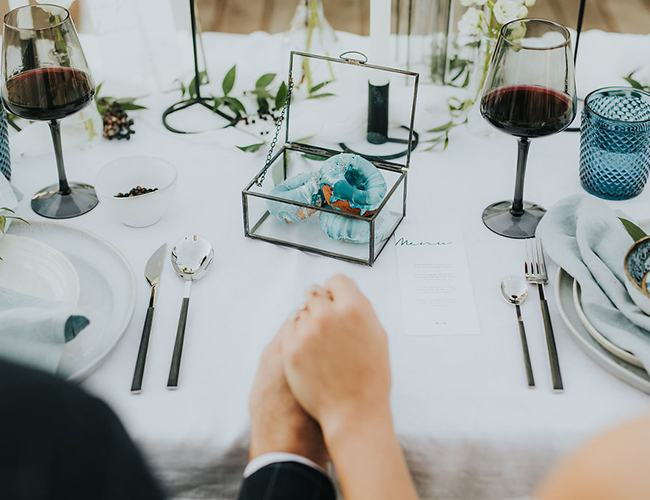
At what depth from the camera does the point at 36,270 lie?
2.88 feet

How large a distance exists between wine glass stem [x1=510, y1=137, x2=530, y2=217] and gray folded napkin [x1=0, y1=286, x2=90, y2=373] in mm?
617

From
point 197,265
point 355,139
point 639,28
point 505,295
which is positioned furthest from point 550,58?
point 639,28

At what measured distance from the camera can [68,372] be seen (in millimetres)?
761

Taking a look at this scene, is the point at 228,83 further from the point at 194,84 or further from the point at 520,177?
the point at 520,177

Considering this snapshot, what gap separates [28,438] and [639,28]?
73.9 inches

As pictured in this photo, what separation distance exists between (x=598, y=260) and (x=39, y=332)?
0.65m

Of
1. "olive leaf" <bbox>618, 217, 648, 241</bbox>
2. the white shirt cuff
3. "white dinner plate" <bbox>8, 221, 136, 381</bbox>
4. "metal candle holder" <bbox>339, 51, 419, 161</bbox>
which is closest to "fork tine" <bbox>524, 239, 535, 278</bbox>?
"olive leaf" <bbox>618, 217, 648, 241</bbox>

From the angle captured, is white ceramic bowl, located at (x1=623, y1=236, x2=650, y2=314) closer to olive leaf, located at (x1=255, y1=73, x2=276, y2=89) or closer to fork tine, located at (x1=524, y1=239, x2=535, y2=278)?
fork tine, located at (x1=524, y1=239, x2=535, y2=278)

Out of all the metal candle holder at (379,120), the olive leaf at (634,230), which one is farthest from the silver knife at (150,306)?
the olive leaf at (634,230)

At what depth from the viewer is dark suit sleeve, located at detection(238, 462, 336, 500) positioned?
626mm

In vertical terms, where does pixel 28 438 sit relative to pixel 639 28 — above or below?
above

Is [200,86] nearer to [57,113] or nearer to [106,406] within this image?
[57,113]

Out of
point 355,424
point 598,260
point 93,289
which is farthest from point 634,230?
point 93,289

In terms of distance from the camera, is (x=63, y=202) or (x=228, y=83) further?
(x=228, y=83)
